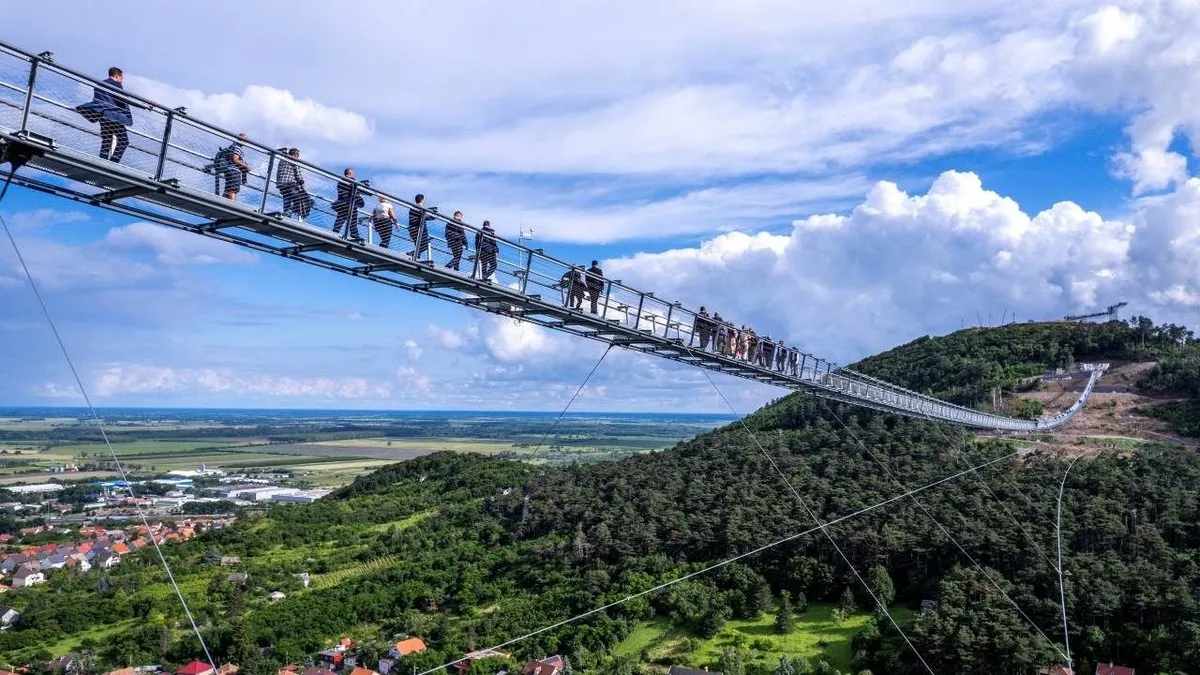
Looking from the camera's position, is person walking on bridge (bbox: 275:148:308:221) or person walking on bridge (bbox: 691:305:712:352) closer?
person walking on bridge (bbox: 275:148:308:221)

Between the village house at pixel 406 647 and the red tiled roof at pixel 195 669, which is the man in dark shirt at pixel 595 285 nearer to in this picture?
the village house at pixel 406 647

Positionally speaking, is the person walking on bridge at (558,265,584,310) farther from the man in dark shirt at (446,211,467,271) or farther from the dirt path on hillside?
the dirt path on hillside

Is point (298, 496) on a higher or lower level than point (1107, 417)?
lower

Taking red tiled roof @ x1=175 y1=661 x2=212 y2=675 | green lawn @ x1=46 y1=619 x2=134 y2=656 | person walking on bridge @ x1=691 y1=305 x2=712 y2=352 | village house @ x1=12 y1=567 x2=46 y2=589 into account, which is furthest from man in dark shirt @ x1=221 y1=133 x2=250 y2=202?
village house @ x1=12 y1=567 x2=46 y2=589

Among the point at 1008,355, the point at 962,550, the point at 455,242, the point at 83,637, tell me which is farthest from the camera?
the point at 1008,355

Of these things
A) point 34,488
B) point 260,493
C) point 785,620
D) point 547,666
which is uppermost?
point 785,620

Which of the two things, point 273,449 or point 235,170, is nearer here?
point 235,170

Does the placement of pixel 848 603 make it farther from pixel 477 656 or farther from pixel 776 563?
pixel 477 656

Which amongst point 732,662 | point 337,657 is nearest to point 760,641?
point 732,662

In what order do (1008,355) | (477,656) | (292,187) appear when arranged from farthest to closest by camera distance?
(1008,355), (477,656), (292,187)
